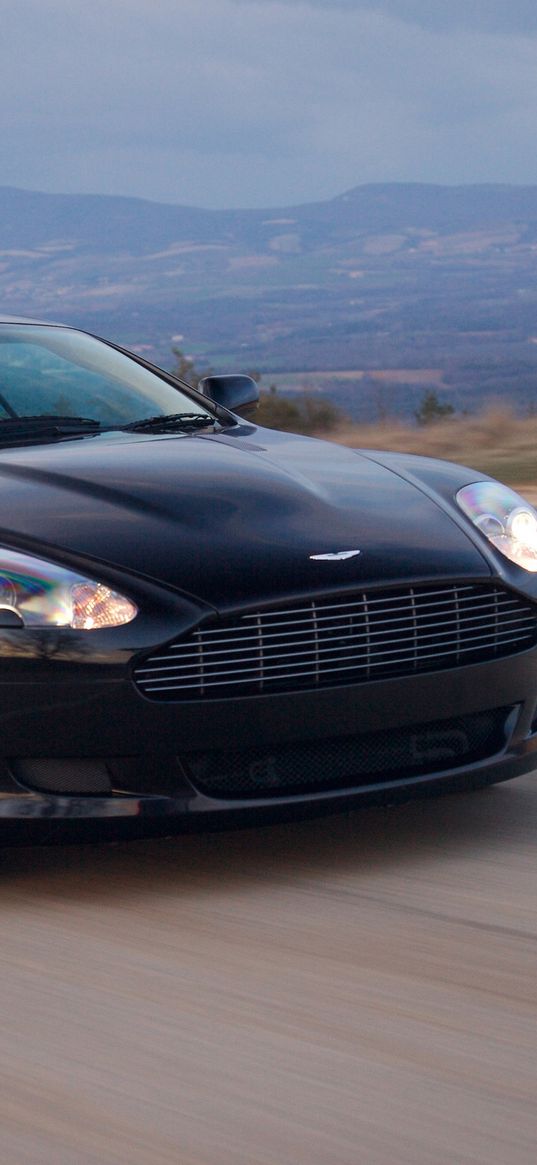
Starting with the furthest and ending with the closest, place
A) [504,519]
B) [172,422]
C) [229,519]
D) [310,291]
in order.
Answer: [310,291] < [172,422] < [504,519] < [229,519]

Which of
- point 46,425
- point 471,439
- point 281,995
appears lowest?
point 471,439

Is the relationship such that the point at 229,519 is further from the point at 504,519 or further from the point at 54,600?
the point at 504,519

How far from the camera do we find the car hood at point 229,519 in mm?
3316

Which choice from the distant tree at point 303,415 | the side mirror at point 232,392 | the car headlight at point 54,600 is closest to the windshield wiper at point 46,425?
the side mirror at point 232,392

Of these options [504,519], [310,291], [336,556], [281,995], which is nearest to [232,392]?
[504,519]

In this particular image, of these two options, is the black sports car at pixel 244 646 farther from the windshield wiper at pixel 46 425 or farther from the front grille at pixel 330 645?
the windshield wiper at pixel 46 425

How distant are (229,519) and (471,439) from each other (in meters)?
11.7

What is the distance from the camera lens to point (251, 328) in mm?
108188

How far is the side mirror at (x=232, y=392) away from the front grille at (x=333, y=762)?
2.09 metres

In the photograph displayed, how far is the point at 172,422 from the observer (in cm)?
468

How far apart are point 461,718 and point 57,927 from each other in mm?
969

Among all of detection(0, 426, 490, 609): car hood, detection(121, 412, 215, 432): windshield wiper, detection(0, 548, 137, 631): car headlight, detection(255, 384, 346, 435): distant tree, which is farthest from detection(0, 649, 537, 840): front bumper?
detection(255, 384, 346, 435): distant tree

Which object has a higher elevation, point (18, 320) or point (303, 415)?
point (18, 320)

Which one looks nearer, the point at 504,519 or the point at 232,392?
the point at 504,519
